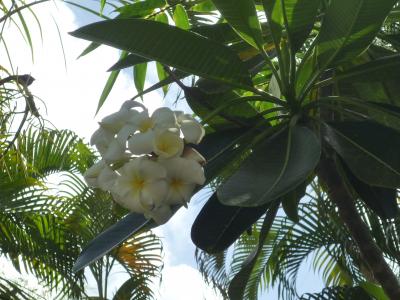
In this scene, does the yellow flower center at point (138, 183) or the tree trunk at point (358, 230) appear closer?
the yellow flower center at point (138, 183)

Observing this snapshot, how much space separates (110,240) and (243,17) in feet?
1.36

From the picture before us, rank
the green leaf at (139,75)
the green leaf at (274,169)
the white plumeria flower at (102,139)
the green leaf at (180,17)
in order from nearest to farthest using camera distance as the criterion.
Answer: the green leaf at (274,169), the white plumeria flower at (102,139), the green leaf at (180,17), the green leaf at (139,75)

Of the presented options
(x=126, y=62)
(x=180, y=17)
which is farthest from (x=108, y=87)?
(x=126, y=62)

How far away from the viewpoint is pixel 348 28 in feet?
3.61

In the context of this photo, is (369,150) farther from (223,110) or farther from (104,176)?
(104,176)

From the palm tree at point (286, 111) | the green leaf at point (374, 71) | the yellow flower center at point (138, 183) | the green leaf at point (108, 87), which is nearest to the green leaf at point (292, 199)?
the palm tree at point (286, 111)

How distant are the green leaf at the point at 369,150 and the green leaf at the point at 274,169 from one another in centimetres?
9

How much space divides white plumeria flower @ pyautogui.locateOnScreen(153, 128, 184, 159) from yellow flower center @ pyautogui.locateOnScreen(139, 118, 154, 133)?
0.13 ft

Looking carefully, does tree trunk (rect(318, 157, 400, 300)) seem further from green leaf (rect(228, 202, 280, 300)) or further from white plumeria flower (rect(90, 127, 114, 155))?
white plumeria flower (rect(90, 127, 114, 155))

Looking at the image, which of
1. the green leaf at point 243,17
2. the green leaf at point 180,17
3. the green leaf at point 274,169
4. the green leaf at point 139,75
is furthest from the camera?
the green leaf at point 139,75

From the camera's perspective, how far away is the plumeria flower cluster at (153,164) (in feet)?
3.00

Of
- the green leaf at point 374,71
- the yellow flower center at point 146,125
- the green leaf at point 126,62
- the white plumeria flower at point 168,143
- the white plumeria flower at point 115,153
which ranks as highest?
the green leaf at point 374,71

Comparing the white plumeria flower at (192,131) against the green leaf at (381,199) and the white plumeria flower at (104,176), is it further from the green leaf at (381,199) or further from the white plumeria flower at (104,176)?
the green leaf at (381,199)

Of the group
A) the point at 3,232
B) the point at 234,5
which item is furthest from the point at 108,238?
the point at 3,232
